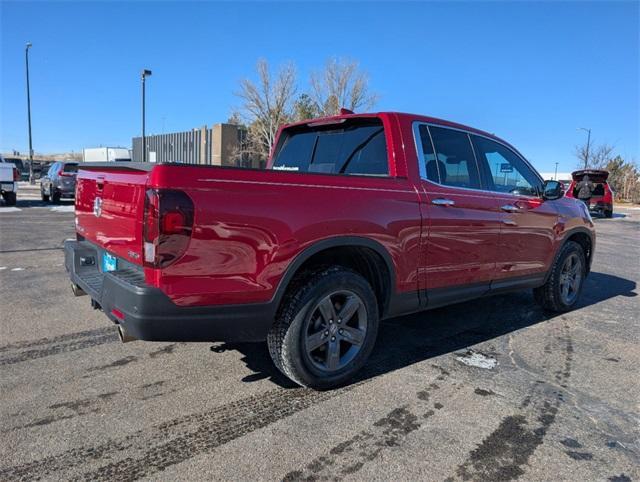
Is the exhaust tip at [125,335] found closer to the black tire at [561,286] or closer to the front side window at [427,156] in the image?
the front side window at [427,156]

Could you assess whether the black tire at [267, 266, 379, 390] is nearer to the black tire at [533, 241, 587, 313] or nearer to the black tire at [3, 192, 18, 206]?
the black tire at [533, 241, 587, 313]

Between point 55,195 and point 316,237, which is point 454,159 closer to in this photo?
point 316,237

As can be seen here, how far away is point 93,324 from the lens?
456 cm

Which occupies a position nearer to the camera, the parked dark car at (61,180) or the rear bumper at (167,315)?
the rear bumper at (167,315)

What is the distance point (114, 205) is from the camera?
3.12 meters

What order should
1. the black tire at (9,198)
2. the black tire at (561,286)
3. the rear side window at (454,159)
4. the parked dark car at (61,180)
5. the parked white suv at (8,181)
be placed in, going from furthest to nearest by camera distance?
the parked dark car at (61,180) → the black tire at (9,198) → the parked white suv at (8,181) → the black tire at (561,286) → the rear side window at (454,159)

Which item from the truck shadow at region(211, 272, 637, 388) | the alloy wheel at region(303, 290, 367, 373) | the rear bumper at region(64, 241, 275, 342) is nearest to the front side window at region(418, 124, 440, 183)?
the alloy wheel at region(303, 290, 367, 373)

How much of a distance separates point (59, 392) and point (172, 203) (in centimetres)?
166

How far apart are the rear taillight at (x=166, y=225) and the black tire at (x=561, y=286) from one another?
437 centimetres

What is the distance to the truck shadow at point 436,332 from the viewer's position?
377cm

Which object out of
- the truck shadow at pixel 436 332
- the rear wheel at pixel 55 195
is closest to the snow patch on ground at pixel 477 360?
the truck shadow at pixel 436 332

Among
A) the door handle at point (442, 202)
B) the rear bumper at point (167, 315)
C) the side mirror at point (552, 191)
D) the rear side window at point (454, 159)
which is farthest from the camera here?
the side mirror at point (552, 191)

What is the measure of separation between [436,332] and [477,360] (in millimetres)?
731

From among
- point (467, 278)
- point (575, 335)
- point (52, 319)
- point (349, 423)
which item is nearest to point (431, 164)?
point (467, 278)
